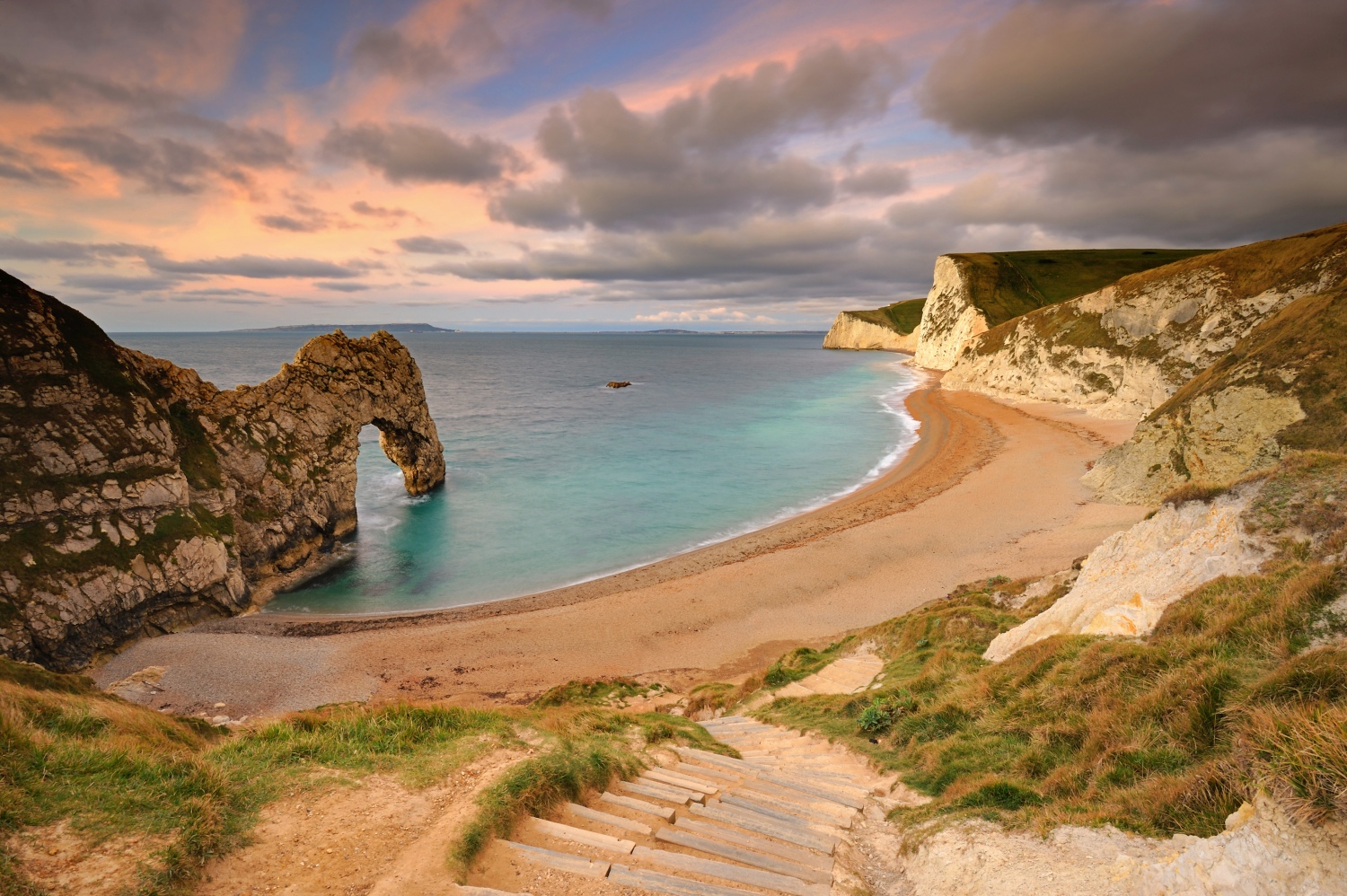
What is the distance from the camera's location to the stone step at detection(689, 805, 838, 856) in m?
6.14

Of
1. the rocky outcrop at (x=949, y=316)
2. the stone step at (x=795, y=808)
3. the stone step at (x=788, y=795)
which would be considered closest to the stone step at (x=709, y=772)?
the stone step at (x=788, y=795)

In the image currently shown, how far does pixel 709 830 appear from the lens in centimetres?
614

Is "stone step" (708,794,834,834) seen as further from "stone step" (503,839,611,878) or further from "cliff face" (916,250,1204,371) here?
"cliff face" (916,250,1204,371)

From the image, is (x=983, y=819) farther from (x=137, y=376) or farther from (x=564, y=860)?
(x=137, y=376)

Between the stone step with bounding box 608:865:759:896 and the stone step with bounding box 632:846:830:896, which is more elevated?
the stone step with bounding box 608:865:759:896

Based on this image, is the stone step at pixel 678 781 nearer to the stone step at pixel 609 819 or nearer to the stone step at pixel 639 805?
the stone step at pixel 639 805

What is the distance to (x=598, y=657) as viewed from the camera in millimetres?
18859

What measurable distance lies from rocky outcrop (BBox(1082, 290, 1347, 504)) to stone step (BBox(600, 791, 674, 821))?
23807 mm

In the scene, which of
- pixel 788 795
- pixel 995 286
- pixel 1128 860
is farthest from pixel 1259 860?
pixel 995 286

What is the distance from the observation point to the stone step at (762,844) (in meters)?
5.83

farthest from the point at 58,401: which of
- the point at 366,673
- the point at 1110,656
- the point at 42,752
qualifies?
the point at 1110,656

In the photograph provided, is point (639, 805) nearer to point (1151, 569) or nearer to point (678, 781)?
point (678, 781)

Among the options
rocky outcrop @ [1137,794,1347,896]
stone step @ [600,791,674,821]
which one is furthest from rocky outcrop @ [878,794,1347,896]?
stone step @ [600,791,674,821]

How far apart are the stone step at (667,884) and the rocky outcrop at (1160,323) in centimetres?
4606
